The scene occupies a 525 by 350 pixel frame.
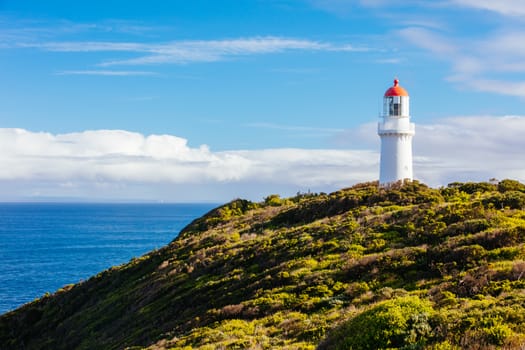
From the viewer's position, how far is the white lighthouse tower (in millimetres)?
37125

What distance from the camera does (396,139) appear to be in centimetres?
3731

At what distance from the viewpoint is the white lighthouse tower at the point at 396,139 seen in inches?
1462

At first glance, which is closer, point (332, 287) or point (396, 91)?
point (332, 287)

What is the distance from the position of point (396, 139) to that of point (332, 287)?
22311 millimetres

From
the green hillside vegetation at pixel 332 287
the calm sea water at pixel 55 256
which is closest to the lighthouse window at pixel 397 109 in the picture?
the green hillside vegetation at pixel 332 287

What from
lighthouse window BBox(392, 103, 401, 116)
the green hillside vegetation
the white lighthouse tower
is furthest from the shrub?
lighthouse window BBox(392, 103, 401, 116)

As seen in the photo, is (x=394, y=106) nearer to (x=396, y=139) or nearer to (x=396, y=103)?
(x=396, y=103)

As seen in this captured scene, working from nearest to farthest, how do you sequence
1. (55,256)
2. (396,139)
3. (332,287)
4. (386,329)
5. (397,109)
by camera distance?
(386,329) → (332,287) → (396,139) → (397,109) → (55,256)

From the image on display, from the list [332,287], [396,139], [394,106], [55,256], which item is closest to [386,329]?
[332,287]

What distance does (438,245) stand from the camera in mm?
18219

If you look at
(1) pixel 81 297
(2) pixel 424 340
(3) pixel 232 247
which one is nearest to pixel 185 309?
(3) pixel 232 247

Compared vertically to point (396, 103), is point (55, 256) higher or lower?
lower

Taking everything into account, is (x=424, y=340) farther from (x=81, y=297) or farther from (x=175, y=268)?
(x=81, y=297)

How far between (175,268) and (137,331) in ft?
26.7
